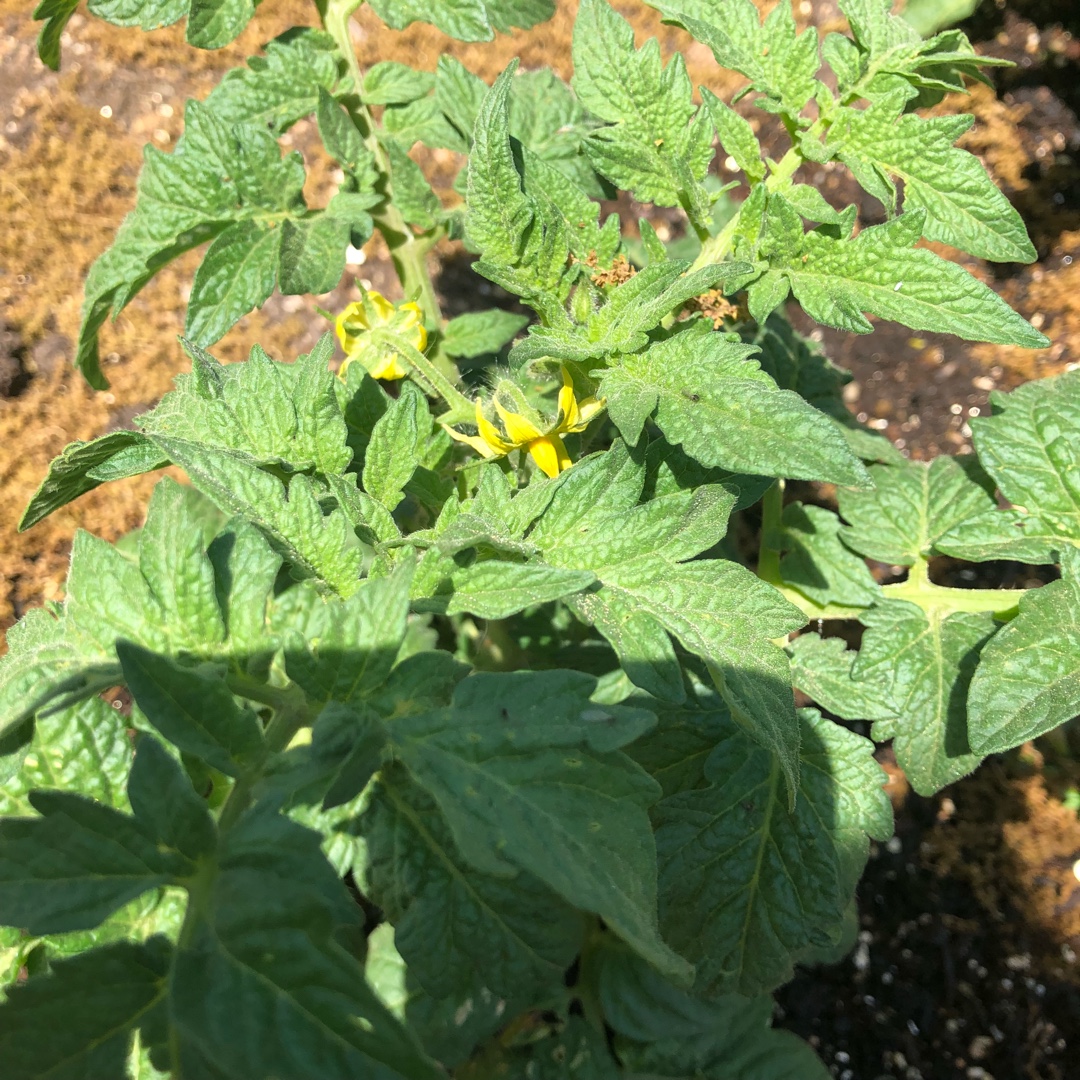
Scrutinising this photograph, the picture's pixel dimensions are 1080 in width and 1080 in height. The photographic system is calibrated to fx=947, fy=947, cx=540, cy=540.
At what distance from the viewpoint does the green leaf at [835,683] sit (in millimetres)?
1589

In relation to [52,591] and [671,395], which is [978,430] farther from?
[52,591]

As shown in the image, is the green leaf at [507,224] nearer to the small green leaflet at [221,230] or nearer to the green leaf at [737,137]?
the green leaf at [737,137]

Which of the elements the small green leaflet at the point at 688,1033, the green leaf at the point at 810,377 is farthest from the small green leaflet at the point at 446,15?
the small green leaflet at the point at 688,1033

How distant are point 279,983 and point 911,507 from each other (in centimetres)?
154

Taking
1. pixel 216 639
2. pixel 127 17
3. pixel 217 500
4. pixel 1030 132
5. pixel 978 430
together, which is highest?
pixel 127 17

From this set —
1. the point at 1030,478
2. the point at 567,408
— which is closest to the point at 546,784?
the point at 567,408

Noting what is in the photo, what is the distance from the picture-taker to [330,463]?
4.36ft

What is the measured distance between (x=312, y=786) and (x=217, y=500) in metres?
0.38

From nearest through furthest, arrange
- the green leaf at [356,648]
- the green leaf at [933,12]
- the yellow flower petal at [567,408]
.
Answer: the green leaf at [356,648]
the yellow flower petal at [567,408]
the green leaf at [933,12]

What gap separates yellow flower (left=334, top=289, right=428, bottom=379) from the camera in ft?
5.45

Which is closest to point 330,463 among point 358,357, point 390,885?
point 358,357

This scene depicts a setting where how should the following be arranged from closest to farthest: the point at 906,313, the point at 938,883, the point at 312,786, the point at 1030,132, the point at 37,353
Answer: the point at 312,786 < the point at 906,313 < the point at 938,883 < the point at 37,353 < the point at 1030,132

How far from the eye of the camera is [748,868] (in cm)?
155

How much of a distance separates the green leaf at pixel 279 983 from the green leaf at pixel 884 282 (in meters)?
0.94
